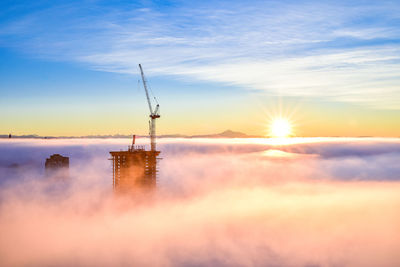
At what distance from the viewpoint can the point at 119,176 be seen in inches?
7756

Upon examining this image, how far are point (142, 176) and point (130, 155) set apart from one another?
12.1 meters

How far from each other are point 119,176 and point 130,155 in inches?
463

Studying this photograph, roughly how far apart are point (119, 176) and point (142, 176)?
1129cm

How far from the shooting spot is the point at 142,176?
19838 centimetres

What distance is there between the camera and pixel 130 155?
197 metres
